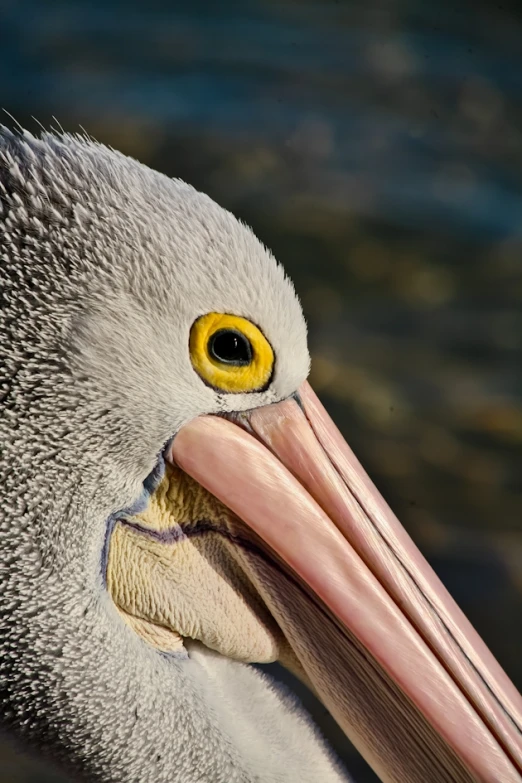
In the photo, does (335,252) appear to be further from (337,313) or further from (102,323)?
(102,323)

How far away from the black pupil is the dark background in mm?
2227

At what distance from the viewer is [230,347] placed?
1.59 m

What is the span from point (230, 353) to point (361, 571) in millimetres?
428

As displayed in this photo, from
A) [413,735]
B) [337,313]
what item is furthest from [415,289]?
[413,735]

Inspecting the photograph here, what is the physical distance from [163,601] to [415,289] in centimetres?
301

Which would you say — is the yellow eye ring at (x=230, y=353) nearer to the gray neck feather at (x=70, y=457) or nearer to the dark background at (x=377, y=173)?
the gray neck feather at (x=70, y=457)

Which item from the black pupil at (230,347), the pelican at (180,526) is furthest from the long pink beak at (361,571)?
the black pupil at (230,347)

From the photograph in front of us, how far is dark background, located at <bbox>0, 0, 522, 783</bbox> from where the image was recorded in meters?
4.00

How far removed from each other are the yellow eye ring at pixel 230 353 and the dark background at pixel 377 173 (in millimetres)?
2183

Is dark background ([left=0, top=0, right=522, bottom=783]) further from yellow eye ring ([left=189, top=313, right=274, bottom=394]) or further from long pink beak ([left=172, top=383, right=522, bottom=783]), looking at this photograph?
yellow eye ring ([left=189, top=313, right=274, bottom=394])

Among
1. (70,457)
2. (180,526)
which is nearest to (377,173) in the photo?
(180,526)

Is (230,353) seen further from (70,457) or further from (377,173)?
(377,173)

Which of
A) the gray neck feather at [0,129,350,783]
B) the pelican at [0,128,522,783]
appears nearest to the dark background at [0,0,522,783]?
the pelican at [0,128,522,783]

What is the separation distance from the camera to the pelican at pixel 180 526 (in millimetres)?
1486
